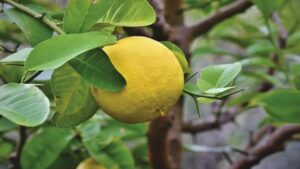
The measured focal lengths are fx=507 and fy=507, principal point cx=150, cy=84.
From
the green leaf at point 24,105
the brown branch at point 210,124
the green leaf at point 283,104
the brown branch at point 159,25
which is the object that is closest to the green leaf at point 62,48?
the green leaf at point 24,105

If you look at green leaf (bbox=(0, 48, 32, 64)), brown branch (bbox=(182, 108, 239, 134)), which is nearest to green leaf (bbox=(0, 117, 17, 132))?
green leaf (bbox=(0, 48, 32, 64))

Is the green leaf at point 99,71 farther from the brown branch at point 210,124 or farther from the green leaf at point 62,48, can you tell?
the brown branch at point 210,124

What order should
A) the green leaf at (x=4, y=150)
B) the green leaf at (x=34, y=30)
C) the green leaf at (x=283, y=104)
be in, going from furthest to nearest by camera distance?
the green leaf at (x=4, y=150), the green leaf at (x=283, y=104), the green leaf at (x=34, y=30)

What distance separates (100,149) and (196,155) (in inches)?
38.7

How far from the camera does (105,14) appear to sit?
0.41 m

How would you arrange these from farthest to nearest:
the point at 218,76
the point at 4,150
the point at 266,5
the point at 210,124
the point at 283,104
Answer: the point at 210,124, the point at 4,150, the point at 266,5, the point at 283,104, the point at 218,76

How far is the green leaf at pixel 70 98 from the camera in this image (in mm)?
419

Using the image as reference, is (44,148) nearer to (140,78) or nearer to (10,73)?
(10,73)

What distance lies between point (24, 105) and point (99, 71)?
61 mm

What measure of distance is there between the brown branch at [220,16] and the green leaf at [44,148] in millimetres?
296

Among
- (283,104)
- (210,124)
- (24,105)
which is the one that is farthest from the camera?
(210,124)

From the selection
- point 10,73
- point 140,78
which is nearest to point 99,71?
point 140,78

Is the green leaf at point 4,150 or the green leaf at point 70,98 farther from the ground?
the green leaf at point 70,98

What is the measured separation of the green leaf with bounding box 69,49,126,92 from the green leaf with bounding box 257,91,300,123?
0.87 ft
